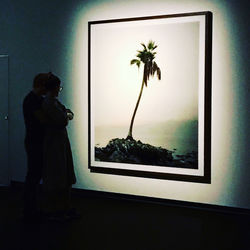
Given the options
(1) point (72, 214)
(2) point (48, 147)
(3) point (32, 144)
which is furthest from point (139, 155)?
(3) point (32, 144)

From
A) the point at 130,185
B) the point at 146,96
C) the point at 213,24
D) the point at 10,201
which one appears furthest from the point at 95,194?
the point at 213,24

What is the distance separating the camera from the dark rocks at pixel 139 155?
4328mm

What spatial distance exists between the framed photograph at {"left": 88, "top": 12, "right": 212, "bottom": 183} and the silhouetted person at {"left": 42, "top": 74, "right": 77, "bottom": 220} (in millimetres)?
954

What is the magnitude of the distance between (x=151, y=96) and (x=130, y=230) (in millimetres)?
1582

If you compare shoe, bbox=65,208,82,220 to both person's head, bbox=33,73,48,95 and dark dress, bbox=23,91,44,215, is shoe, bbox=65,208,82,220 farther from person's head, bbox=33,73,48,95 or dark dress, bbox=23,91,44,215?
person's head, bbox=33,73,48,95

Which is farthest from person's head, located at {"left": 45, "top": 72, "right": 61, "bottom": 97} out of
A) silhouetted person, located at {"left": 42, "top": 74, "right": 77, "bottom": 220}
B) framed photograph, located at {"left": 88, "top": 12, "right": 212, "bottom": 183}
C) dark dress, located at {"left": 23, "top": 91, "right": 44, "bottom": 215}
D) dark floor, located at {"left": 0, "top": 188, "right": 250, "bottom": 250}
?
dark floor, located at {"left": 0, "top": 188, "right": 250, "bottom": 250}

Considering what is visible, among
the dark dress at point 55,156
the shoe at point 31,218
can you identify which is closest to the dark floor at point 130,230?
the shoe at point 31,218

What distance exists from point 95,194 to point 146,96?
1415mm

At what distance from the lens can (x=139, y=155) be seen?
4582 millimetres

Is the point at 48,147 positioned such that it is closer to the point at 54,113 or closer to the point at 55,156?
the point at 55,156

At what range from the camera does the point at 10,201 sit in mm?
4730

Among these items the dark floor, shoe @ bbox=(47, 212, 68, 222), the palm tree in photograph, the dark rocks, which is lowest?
the dark floor

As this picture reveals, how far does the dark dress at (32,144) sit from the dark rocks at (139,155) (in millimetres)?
1067

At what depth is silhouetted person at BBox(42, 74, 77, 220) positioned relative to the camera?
3736 mm
